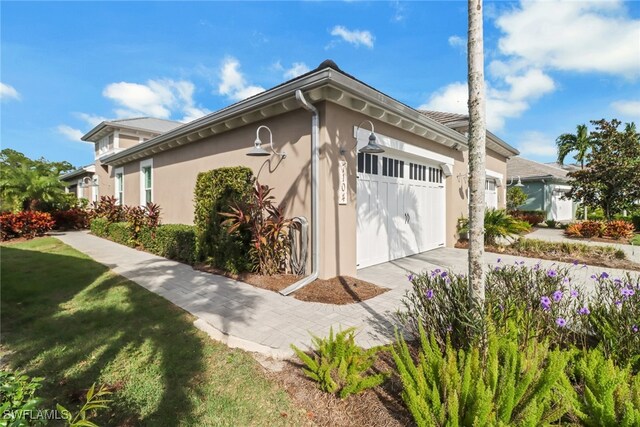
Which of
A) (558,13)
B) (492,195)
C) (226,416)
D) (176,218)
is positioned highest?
(558,13)

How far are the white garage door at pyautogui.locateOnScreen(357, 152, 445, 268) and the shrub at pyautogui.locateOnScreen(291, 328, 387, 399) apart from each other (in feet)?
13.8

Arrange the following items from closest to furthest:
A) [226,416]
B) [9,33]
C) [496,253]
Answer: [226,416] < [9,33] < [496,253]

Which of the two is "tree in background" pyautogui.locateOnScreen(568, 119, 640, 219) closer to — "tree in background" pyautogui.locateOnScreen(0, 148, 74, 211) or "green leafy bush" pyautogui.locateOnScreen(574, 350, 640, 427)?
"green leafy bush" pyautogui.locateOnScreen(574, 350, 640, 427)

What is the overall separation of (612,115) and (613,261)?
12.8 metres

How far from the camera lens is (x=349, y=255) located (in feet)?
20.4

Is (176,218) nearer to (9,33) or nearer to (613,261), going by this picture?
(9,33)

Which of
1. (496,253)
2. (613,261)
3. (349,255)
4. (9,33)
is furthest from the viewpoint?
(496,253)

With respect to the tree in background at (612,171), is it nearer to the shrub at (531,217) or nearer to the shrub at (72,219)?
the shrub at (531,217)

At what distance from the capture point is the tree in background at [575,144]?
964 inches

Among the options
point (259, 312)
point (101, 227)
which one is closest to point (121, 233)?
point (101, 227)

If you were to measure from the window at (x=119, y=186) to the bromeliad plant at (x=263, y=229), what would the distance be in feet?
36.2

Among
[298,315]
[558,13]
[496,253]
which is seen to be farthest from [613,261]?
[298,315]

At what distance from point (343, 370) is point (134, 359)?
2273mm

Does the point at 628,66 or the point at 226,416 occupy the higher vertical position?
the point at 628,66
